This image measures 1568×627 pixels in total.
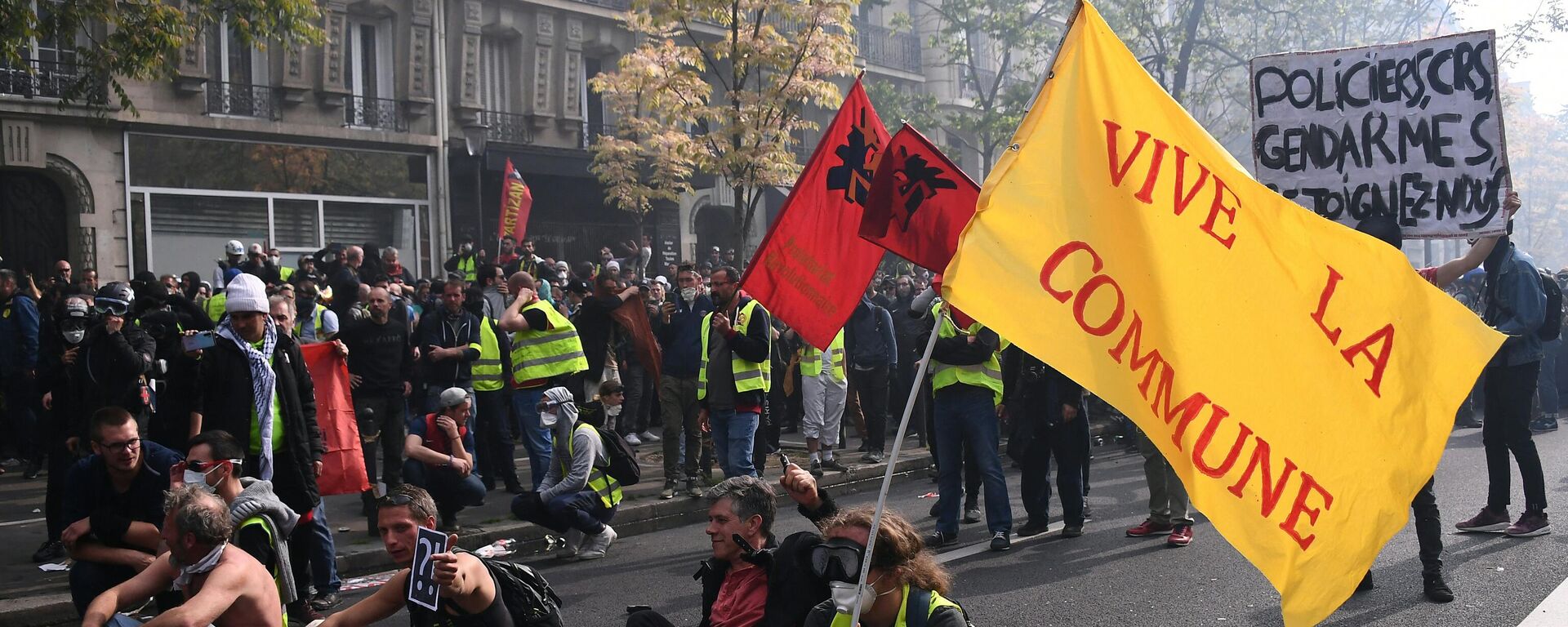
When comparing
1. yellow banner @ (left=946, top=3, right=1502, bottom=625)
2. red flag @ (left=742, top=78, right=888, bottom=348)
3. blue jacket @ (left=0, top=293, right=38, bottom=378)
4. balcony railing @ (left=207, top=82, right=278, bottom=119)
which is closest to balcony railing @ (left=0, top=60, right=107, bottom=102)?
balcony railing @ (left=207, top=82, right=278, bottom=119)

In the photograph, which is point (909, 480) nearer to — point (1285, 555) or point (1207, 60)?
point (1285, 555)

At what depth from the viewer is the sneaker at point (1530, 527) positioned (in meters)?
7.81

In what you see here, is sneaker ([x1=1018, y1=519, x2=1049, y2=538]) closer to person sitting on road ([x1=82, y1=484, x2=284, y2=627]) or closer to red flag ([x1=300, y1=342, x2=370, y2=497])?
red flag ([x1=300, y1=342, x2=370, y2=497])

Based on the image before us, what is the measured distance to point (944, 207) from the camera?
17.5 ft

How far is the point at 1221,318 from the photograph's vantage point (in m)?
3.62

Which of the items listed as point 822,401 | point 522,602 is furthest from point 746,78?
point 522,602

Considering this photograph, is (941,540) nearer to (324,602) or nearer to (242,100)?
(324,602)

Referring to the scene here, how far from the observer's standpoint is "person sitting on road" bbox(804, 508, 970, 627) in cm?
393

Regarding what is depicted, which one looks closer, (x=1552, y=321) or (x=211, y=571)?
(x=211, y=571)

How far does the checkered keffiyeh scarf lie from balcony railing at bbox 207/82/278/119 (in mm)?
15869

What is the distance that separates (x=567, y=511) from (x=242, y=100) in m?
15.9

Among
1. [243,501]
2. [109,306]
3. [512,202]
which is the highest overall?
[512,202]

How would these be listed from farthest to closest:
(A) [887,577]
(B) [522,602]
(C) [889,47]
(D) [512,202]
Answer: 1. (C) [889,47]
2. (D) [512,202]
3. (B) [522,602]
4. (A) [887,577]

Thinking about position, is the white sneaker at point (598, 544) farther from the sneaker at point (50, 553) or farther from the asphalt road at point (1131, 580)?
the sneaker at point (50, 553)
